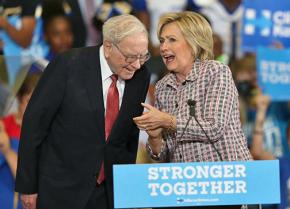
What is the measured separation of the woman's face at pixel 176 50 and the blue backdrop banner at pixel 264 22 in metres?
2.26

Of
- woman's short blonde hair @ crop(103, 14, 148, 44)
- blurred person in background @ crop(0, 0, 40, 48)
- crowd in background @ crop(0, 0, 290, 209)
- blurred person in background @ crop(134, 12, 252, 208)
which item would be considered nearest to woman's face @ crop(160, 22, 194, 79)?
blurred person in background @ crop(134, 12, 252, 208)

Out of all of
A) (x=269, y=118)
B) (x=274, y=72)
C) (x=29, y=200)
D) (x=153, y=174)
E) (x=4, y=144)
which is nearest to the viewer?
(x=153, y=174)

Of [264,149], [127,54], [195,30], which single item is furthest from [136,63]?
[264,149]

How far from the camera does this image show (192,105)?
278cm

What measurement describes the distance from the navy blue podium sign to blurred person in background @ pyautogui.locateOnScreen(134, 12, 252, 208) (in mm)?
272

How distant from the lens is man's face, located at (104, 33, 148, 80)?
9.55 feet

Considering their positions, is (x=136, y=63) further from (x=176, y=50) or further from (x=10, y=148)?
(x=10, y=148)

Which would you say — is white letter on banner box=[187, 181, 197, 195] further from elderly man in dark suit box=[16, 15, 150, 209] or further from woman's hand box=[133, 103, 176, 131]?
elderly man in dark suit box=[16, 15, 150, 209]

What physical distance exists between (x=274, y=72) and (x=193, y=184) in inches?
104

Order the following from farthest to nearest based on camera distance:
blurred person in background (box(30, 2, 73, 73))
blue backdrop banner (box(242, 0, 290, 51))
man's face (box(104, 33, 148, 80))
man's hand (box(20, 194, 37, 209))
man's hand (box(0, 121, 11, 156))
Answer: blurred person in background (box(30, 2, 73, 73)) < blue backdrop banner (box(242, 0, 290, 51)) < man's hand (box(0, 121, 11, 156)) < man's hand (box(20, 194, 37, 209)) < man's face (box(104, 33, 148, 80))

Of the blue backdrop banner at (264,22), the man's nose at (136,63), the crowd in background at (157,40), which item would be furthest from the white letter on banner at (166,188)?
the blue backdrop banner at (264,22)

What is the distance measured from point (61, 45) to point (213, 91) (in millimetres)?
3110

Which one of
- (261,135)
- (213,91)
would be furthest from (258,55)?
(213,91)

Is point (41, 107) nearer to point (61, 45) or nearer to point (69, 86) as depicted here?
point (69, 86)
